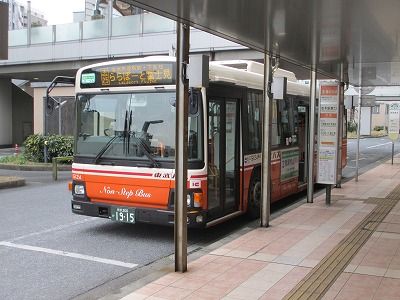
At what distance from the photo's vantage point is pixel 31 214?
9812 mm

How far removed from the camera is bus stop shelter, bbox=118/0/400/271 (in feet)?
17.6

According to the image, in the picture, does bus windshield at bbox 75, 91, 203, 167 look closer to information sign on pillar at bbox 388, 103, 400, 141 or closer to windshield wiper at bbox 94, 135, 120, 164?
windshield wiper at bbox 94, 135, 120, 164

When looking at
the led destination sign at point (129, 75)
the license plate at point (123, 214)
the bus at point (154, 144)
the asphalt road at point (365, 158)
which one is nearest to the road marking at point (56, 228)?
the bus at point (154, 144)

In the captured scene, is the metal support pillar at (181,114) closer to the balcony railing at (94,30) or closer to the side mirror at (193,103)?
the side mirror at (193,103)

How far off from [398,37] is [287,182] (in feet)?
12.2

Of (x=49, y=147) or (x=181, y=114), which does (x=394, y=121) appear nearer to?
(x=49, y=147)

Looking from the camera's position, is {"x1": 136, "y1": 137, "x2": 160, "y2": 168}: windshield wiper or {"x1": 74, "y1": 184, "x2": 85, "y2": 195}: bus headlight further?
{"x1": 74, "y1": 184, "x2": 85, "y2": 195}: bus headlight

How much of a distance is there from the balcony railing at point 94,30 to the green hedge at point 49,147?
291 inches

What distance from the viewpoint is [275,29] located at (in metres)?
6.64

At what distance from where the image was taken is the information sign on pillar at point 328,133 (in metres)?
10.0

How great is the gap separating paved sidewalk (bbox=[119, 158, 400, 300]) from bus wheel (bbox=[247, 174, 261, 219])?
0.51 m

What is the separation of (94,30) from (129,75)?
19290 millimetres

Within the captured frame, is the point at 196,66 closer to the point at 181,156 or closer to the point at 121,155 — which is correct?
the point at 181,156

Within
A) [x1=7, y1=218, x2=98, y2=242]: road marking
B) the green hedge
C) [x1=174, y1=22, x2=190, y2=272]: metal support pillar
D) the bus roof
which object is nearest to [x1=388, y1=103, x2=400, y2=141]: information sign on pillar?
the bus roof
